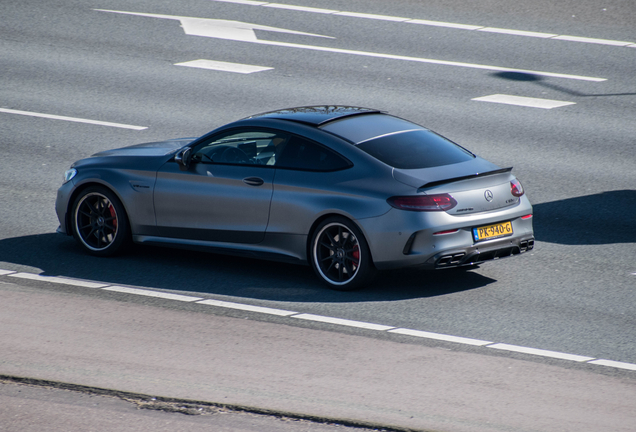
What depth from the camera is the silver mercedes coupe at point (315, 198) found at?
338 inches

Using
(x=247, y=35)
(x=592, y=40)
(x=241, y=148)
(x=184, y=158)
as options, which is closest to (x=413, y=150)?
(x=241, y=148)

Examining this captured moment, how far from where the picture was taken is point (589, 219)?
1091cm

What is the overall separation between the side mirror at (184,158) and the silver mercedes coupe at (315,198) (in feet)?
0.04

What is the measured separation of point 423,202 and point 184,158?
2435mm

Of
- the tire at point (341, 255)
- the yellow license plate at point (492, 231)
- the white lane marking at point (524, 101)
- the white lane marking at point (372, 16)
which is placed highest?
the white lane marking at point (372, 16)

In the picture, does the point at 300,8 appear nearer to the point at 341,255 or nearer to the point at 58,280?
the point at 58,280

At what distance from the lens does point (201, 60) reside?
1845cm

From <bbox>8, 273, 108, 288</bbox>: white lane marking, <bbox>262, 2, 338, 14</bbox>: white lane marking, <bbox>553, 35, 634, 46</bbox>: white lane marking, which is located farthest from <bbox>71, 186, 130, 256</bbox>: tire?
<bbox>262, 2, 338, 14</bbox>: white lane marking

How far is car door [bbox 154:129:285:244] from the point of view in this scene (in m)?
9.29

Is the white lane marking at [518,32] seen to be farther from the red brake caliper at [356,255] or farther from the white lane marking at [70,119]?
the red brake caliper at [356,255]

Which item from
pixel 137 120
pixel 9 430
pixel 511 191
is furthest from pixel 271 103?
pixel 9 430

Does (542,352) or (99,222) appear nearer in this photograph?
(542,352)

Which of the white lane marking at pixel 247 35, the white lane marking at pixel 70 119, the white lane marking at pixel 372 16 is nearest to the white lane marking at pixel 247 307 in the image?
the white lane marking at pixel 70 119

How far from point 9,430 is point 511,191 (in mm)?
4866
